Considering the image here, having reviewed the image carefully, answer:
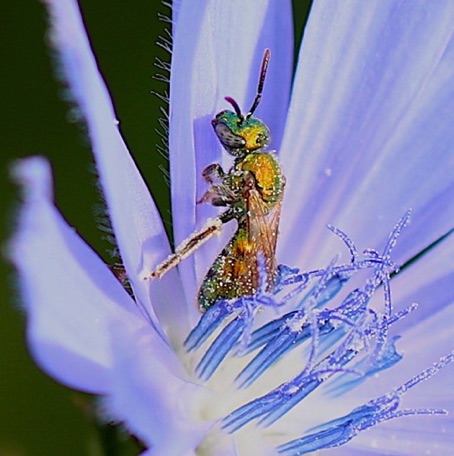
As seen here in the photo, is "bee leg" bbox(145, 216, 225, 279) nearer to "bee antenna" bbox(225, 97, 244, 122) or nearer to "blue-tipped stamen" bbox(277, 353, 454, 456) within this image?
"bee antenna" bbox(225, 97, 244, 122)

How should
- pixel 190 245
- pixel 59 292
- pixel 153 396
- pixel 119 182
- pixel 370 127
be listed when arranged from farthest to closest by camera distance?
pixel 370 127 < pixel 190 245 < pixel 119 182 < pixel 153 396 < pixel 59 292

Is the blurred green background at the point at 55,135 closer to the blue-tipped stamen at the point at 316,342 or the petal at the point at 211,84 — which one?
the petal at the point at 211,84

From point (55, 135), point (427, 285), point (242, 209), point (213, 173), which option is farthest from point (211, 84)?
point (55, 135)

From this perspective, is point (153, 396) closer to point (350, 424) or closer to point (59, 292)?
point (59, 292)

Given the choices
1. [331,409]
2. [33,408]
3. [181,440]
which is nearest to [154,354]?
[181,440]

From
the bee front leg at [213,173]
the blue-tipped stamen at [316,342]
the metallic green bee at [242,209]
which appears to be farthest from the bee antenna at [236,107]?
the blue-tipped stamen at [316,342]

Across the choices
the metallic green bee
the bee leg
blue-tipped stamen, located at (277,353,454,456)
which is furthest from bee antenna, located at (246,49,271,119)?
blue-tipped stamen, located at (277,353,454,456)
